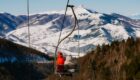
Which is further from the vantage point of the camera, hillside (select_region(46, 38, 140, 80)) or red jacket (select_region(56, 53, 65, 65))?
hillside (select_region(46, 38, 140, 80))

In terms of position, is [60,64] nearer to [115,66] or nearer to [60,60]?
[60,60]

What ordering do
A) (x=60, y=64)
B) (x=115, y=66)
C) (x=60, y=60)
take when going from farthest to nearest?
A: (x=115, y=66) < (x=60, y=60) < (x=60, y=64)

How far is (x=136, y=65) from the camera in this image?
93.0 m

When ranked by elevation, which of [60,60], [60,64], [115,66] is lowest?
[115,66]

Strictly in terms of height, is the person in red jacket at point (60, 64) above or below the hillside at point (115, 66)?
above

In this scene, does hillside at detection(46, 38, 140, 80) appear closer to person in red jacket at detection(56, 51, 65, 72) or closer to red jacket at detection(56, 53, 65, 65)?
red jacket at detection(56, 53, 65, 65)

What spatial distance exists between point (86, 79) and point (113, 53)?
28.9 meters

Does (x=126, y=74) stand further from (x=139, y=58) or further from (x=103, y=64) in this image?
(x=103, y=64)

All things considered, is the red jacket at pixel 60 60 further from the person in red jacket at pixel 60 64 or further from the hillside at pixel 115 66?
the hillside at pixel 115 66

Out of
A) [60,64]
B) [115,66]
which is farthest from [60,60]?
[115,66]

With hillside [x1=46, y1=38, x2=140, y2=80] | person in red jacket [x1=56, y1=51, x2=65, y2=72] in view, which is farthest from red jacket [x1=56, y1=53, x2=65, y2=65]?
hillside [x1=46, y1=38, x2=140, y2=80]

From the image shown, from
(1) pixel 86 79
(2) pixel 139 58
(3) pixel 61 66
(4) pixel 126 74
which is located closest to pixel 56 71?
(3) pixel 61 66

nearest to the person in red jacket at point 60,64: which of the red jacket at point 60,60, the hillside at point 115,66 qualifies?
the red jacket at point 60,60

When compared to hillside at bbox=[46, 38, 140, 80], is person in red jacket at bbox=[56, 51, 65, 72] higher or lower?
higher
